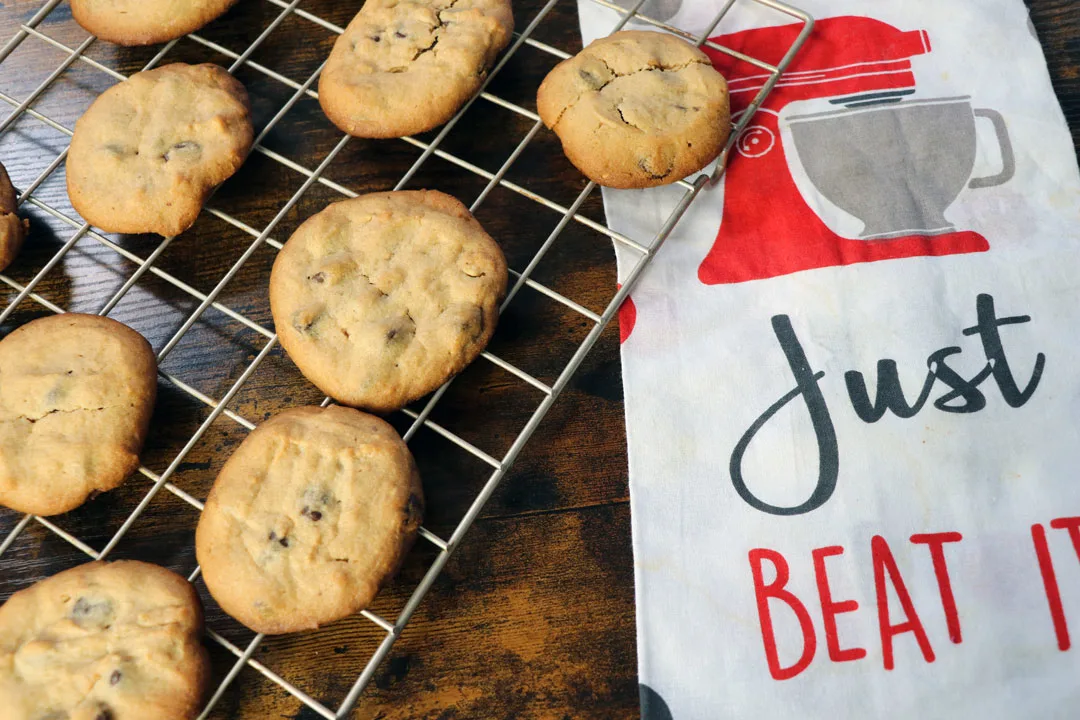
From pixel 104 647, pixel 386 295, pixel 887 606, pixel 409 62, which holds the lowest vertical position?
pixel 104 647

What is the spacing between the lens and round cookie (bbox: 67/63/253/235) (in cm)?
118

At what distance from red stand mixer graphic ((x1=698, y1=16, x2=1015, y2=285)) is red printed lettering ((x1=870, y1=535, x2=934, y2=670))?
399mm

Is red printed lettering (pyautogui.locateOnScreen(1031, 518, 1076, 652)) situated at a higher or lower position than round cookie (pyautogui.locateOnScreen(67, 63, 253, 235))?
lower

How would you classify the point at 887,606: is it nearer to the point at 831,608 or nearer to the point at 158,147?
the point at 831,608

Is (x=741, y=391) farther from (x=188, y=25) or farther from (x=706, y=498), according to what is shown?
(x=188, y=25)

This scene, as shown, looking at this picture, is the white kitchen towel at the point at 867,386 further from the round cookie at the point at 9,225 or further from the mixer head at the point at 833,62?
the round cookie at the point at 9,225

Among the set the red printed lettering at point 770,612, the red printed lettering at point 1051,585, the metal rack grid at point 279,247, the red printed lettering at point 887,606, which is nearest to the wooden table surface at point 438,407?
the metal rack grid at point 279,247

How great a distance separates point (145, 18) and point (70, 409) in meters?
0.62

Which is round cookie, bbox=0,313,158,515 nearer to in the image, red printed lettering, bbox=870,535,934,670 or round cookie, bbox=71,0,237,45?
round cookie, bbox=71,0,237,45

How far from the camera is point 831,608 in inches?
40.9

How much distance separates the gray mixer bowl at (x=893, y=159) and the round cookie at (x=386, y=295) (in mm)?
525

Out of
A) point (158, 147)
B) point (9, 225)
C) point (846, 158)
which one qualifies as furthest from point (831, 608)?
point (9, 225)

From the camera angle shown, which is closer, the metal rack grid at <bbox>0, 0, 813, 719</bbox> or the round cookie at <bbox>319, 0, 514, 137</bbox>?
the metal rack grid at <bbox>0, 0, 813, 719</bbox>

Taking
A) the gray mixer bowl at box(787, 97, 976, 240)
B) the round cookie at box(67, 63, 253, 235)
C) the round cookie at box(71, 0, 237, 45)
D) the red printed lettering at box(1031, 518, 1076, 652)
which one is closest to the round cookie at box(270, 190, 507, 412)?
the round cookie at box(67, 63, 253, 235)
